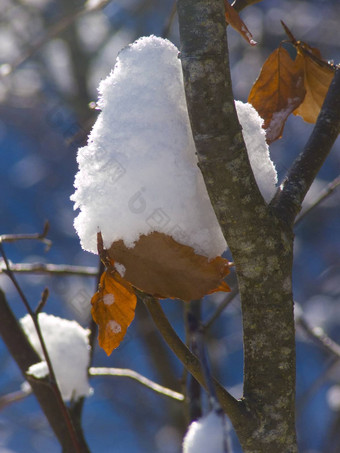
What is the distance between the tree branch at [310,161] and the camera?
1.46 feet

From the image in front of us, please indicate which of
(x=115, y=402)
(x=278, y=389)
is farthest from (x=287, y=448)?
(x=115, y=402)

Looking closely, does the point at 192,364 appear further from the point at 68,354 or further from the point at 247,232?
the point at 68,354

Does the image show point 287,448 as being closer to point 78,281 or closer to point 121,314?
point 121,314

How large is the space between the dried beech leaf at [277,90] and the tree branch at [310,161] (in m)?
0.04

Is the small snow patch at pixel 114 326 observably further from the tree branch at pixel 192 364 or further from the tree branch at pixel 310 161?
the tree branch at pixel 310 161

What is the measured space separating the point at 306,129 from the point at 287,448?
2900 millimetres

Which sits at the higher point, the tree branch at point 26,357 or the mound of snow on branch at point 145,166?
the mound of snow on branch at point 145,166

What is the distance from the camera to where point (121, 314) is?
416 millimetres

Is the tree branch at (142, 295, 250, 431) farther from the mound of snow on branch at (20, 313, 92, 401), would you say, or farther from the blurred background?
the blurred background

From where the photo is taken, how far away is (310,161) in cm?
49

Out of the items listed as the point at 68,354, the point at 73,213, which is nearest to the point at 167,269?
the point at 68,354

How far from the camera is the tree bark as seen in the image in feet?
1.21

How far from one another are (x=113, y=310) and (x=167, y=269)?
6 cm

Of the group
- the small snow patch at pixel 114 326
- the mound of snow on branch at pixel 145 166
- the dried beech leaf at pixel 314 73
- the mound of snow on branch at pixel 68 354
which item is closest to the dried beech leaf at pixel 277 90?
the dried beech leaf at pixel 314 73
